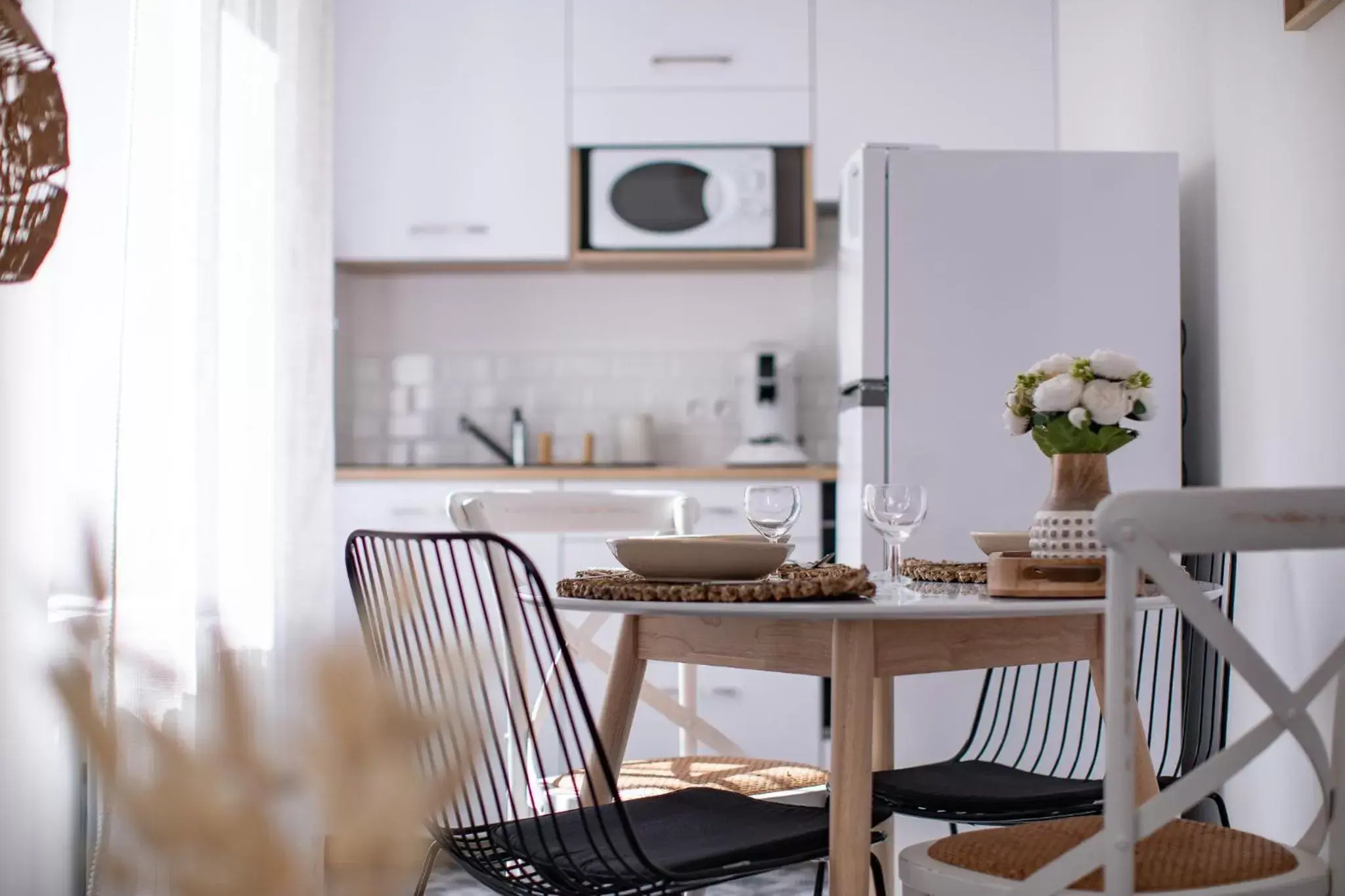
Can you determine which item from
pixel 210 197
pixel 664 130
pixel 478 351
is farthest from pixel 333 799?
pixel 478 351

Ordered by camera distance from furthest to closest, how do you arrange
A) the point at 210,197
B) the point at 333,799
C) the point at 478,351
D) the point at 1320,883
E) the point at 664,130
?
1. the point at 478,351
2. the point at 664,130
3. the point at 210,197
4. the point at 1320,883
5. the point at 333,799

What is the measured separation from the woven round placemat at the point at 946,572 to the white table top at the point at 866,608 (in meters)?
0.30

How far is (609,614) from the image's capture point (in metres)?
2.36

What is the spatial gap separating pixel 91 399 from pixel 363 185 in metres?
1.74

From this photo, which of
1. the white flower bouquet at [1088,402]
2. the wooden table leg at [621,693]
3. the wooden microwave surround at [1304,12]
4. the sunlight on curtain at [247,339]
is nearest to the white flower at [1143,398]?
the white flower bouquet at [1088,402]

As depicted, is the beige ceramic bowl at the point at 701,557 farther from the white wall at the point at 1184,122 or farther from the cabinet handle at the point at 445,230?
the cabinet handle at the point at 445,230

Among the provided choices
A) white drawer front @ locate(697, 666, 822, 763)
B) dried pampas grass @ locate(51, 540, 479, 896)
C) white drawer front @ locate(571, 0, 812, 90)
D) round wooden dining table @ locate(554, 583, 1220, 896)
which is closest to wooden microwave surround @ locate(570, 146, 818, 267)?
white drawer front @ locate(571, 0, 812, 90)

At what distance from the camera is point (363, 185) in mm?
3762

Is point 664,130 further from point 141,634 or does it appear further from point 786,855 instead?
point 786,855

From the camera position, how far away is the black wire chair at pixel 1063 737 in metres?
1.76

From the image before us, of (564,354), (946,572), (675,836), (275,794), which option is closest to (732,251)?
(564,354)

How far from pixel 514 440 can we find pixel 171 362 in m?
1.55

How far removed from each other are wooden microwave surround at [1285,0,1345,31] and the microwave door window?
1.82 metres

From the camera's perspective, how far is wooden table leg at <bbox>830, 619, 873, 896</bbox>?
1.41 m
